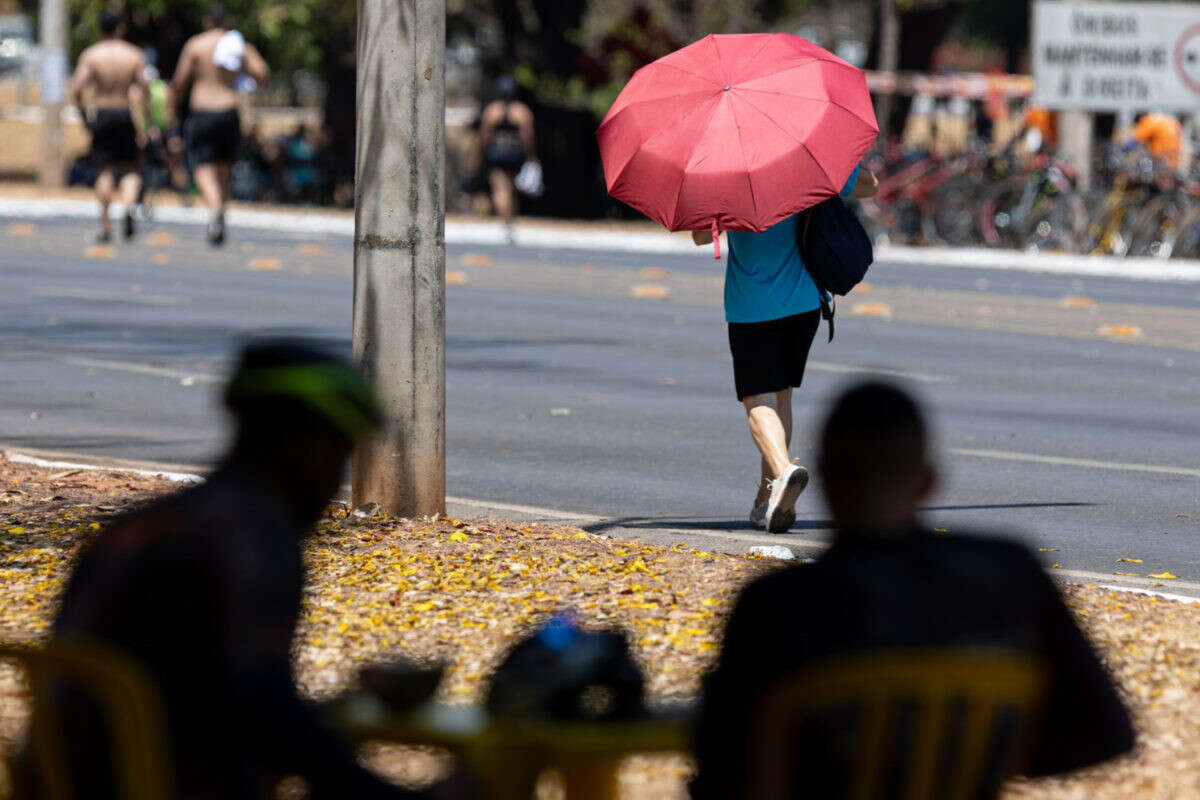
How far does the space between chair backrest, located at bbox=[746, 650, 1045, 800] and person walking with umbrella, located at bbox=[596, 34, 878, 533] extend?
4.70 m

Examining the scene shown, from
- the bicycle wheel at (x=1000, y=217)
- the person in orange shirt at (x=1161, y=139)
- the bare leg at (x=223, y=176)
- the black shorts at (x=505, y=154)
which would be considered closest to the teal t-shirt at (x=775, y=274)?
the bare leg at (x=223, y=176)

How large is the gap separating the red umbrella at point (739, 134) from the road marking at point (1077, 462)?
2.89m

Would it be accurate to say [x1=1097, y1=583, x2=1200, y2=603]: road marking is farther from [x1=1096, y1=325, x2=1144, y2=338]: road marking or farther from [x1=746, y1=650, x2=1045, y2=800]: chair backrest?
[x1=1096, y1=325, x2=1144, y2=338]: road marking

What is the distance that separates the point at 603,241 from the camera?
27.0 meters

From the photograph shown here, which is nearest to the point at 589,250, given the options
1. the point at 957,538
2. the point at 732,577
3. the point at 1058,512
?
the point at 1058,512

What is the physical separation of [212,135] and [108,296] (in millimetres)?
3300

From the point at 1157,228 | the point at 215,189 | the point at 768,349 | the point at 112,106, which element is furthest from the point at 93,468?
the point at 1157,228

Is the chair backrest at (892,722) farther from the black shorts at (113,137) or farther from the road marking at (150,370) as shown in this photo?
the black shorts at (113,137)

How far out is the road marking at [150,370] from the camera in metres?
12.3

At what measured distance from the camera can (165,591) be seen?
290 cm

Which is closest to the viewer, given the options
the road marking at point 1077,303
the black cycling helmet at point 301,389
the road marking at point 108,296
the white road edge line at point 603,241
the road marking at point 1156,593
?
the black cycling helmet at point 301,389

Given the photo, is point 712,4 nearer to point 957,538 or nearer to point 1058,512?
point 1058,512

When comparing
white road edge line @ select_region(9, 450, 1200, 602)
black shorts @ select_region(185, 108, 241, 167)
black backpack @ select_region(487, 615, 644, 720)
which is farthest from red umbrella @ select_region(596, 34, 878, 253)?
black shorts @ select_region(185, 108, 241, 167)

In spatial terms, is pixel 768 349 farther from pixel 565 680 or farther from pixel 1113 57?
pixel 1113 57
